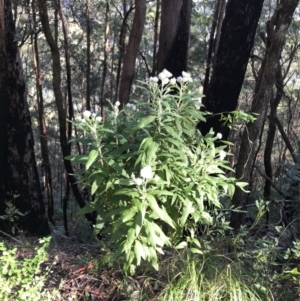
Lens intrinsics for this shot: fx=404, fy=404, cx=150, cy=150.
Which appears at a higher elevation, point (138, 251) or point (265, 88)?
point (265, 88)

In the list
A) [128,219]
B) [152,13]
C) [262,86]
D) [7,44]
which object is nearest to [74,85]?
[152,13]

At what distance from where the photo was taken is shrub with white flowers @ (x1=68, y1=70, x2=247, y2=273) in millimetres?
2150

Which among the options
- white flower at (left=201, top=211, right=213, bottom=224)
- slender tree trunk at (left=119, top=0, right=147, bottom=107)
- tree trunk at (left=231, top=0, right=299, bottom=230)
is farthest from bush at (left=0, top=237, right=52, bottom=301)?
slender tree trunk at (left=119, top=0, right=147, bottom=107)

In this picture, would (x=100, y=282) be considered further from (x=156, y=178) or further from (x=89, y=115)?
(x=89, y=115)

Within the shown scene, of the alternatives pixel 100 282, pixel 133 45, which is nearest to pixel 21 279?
pixel 100 282

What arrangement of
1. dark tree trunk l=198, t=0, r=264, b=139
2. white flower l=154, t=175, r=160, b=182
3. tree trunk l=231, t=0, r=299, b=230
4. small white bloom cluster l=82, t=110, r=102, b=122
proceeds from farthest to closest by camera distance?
dark tree trunk l=198, t=0, r=264, b=139
tree trunk l=231, t=0, r=299, b=230
small white bloom cluster l=82, t=110, r=102, b=122
white flower l=154, t=175, r=160, b=182

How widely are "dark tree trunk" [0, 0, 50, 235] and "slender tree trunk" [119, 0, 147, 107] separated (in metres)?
1.28

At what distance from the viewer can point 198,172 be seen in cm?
234

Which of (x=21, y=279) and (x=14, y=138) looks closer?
(x=21, y=279)

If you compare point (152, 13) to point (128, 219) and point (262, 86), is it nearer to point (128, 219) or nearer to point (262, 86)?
point (262, 86)

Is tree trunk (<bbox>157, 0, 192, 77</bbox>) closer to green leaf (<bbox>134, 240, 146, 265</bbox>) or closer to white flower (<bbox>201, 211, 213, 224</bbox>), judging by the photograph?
white flower (<bbox>201, 211, 213, 224</bbox>)

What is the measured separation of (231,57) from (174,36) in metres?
1.14

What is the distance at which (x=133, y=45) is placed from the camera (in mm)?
5250

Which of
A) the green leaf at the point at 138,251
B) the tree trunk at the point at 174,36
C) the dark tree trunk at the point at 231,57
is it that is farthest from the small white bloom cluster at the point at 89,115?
the tree trunk at the point at 174,36
